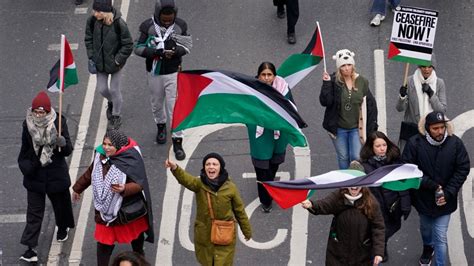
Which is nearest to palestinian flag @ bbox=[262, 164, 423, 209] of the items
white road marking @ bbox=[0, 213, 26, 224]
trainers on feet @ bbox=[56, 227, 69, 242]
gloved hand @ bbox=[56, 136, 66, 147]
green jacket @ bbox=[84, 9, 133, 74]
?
gloved hand @ bbox=[56, 136, 66, 147]

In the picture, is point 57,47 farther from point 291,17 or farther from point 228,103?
point 228,103

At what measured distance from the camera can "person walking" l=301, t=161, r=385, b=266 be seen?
12.0 m

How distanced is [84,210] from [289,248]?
231 cm

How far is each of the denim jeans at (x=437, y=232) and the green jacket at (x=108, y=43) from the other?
403cm

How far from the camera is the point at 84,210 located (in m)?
14.4

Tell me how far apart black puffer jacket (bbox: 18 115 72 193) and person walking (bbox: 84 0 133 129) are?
1854 millimetres

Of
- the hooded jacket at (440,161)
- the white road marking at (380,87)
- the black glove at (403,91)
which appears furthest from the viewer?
the white road marking at (380,87)

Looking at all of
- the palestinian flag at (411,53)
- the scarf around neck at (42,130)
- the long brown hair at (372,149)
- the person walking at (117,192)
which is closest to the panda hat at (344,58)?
the palestinian flag at (411,53)

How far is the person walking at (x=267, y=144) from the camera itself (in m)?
13.5

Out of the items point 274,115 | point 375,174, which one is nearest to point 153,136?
point 274,115

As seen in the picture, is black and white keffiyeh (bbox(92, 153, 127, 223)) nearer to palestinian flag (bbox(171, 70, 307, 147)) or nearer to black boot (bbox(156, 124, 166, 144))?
palestinian flag (bbox(171, 70, 307, 147))

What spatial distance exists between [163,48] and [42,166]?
217 cm

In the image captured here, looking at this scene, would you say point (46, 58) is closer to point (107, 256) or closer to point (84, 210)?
point (84, 210)

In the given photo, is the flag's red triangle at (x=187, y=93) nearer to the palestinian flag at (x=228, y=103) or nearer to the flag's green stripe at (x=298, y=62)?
the palestinian flag at (x=228, y=103)
